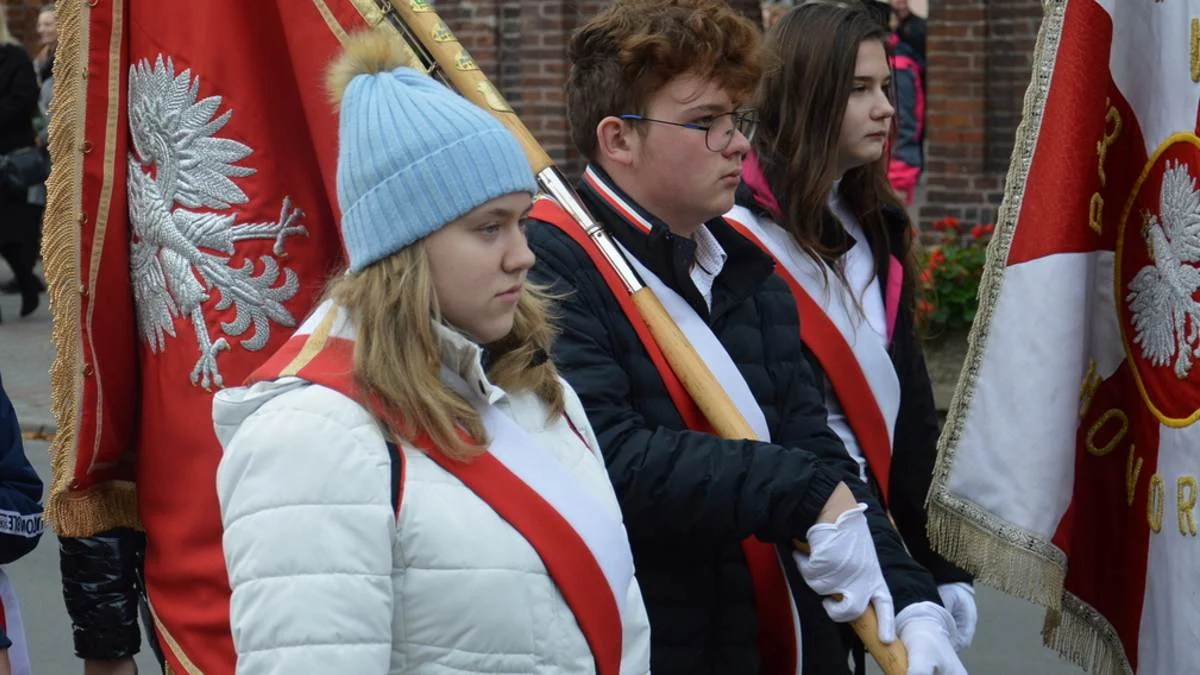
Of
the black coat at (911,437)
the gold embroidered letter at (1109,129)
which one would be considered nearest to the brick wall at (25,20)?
the black coat at (911,437)

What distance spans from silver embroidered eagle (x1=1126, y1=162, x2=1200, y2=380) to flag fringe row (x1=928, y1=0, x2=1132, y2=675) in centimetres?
23

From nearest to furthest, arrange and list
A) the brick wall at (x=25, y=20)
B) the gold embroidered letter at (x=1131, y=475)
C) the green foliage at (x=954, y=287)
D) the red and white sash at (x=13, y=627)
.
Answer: the gold embroidered letter at (x=1131, y=475) → the red and white sash at (x=13, y=627) → the green foliage at (x=954, y=287) → the brick wall at (x=25, y=20)

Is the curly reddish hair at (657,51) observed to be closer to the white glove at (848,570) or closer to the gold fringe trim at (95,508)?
the white glove at (848,570)

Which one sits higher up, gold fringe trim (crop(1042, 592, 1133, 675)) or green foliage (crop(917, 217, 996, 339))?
gold fringe trim (crop(1042, 592, 1133, 675))

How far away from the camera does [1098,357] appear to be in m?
3.30

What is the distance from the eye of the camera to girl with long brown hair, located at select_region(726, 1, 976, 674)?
3.75 meters

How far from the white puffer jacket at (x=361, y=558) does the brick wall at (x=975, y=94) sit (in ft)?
28.4

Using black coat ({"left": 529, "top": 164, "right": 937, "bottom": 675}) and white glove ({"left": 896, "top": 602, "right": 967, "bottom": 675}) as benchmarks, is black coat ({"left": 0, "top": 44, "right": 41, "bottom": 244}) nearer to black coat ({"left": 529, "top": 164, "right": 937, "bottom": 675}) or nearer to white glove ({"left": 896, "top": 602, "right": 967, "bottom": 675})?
black coat ({"left": 529, "top": 164, "right": 937, "bottom": 675})

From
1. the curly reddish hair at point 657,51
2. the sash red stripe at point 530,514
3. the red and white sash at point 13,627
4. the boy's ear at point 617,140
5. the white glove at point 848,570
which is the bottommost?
the red and white sash at point 13,627

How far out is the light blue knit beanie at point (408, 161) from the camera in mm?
2301

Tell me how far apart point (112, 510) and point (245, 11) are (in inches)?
35.0

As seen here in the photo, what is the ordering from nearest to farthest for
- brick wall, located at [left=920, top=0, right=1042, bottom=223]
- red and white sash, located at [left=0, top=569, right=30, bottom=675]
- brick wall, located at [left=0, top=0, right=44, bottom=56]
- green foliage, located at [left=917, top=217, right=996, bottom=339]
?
red and white sash, located at [left=0, top=569, right=30, bottom=675]
green foliage, located at [left=917, top=217, right=996, bottom=339]
brick wall, located at [left=920, top=0, right=1042, bottom=223]
brick wall, located at [left=0, top=0, right=44, bottom=56]

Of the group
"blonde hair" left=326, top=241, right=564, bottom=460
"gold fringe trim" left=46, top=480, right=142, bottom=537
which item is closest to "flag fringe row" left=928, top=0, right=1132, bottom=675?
"blonde hair" left=326, top=241, right=564, bottom=460

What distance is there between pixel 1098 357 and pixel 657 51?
0.90 meters
